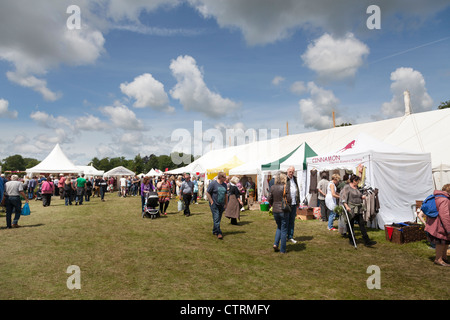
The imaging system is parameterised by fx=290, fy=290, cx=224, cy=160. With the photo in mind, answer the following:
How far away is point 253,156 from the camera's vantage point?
26.5 metres

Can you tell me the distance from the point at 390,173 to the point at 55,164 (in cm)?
2936

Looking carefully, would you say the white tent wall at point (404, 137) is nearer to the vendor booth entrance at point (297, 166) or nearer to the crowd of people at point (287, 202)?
the vendor booth entrance at point (297, 166)

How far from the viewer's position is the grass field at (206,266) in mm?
4027

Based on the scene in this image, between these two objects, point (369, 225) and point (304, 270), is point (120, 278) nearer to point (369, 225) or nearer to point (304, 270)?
point (304, 270)

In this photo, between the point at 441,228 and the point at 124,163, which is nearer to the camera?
the point at 441,228

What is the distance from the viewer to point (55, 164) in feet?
94.4

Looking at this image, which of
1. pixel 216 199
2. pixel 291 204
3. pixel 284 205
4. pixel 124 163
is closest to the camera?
pixel 284 205

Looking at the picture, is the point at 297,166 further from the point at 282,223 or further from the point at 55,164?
the point at 55,164

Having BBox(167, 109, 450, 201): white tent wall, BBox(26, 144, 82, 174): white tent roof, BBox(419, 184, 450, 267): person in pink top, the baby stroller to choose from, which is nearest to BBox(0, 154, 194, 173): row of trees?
BBox(26, 144, 82, 174): white tent roof

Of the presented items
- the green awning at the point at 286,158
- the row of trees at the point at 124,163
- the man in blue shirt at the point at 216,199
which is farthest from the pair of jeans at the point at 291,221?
the row of trees at the point at 124,163

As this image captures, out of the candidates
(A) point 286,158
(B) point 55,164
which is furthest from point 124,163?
(A) point 286,158

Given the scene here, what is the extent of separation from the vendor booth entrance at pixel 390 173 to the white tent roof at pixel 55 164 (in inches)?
1014

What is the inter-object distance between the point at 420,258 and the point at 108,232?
7.86 meters
